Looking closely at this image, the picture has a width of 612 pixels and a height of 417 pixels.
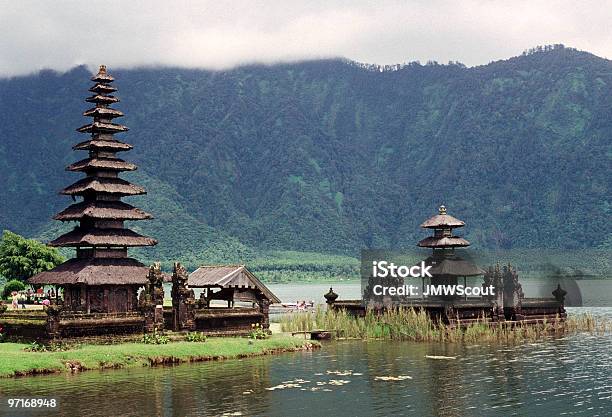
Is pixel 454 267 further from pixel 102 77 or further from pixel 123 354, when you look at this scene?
pixel 123 354

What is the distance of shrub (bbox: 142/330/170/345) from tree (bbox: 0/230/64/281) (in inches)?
1628

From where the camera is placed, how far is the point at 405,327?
64.1 meters

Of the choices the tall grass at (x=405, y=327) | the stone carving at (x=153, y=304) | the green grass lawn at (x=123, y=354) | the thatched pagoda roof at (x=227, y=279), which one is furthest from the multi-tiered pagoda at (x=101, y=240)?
the tall grass at (x=405, y=327)

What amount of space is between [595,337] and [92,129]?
41.7 metres

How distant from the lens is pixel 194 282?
59.9m

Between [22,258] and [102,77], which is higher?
[102,77]

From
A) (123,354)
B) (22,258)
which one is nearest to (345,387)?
(123,354)

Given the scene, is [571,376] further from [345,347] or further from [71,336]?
[71,336]

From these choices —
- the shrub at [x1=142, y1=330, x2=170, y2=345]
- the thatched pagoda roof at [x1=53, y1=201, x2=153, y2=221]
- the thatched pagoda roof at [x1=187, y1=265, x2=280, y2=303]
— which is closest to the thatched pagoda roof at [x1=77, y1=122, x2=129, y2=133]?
the thatched pagoda roof at [x1=53, y1=201, x2=153, y2=221]

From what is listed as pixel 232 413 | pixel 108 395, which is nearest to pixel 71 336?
pixel 108 395

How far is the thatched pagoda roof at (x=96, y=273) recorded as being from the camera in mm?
57500

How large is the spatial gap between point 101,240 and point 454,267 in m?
31.6

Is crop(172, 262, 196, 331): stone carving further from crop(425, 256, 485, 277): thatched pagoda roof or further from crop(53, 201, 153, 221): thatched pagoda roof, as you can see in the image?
crop(425, 256, 485, 277): thatched pagoda roof

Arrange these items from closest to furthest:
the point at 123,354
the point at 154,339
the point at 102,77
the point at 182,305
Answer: the point at 123,354, the point at 154,339, the point at 182,305, the point at 102,77
